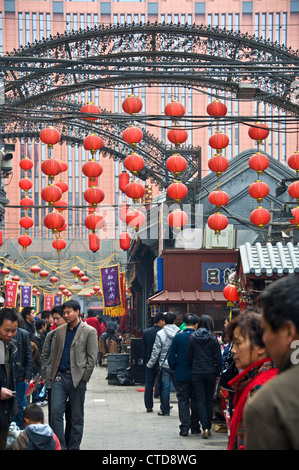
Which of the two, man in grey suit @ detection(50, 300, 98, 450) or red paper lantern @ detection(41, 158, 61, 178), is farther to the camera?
red paper lantern @ detection(41, 158, 61, 178)

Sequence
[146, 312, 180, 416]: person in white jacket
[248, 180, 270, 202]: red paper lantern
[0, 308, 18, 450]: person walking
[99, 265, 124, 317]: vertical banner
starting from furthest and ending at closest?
[99, 265, 124, 317]: vertical banner
[248, 180, 270, 202]: red paper lantern
[146, 312, 180, 416]: person in white jacket
[0, 308, 18, 450]: person walking

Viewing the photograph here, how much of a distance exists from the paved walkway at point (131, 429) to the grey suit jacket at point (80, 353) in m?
1.27

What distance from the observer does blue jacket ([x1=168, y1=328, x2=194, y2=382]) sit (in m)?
11.5

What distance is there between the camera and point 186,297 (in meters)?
22.7

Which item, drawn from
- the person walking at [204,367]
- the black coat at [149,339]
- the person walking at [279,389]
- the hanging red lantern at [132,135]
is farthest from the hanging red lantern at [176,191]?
the person walking at [279,389]

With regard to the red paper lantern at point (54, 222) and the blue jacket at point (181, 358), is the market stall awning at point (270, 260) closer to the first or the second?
the blue jacket at point (181, 358)

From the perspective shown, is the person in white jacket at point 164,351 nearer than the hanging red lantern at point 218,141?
Yes

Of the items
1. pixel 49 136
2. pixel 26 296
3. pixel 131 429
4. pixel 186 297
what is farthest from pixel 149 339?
pixel 26 296

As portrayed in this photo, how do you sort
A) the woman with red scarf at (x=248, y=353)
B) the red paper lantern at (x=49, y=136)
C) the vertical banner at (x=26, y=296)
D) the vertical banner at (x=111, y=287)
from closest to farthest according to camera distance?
1. the woman with red scarf at (x=248, y=353)
2. the red paper lantern at (x=49, y=136)
3. the vertical banner at (x=111, y=287)
4. the vertical banner at (x=26, y=296)

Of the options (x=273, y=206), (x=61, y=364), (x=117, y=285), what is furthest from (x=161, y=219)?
(x=61, y=364)

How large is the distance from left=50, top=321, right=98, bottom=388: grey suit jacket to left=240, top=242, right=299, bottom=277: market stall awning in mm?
3869

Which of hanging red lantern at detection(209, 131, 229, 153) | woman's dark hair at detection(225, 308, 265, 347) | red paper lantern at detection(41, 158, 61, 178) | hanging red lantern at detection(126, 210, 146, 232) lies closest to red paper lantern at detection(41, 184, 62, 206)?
red paper lantern at detection(41, 158, 61, 178)

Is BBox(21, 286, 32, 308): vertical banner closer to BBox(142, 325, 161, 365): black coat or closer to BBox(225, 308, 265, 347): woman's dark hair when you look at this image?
BBox(142, 325, 161, 365): black coat

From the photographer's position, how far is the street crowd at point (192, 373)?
288 centimetres
